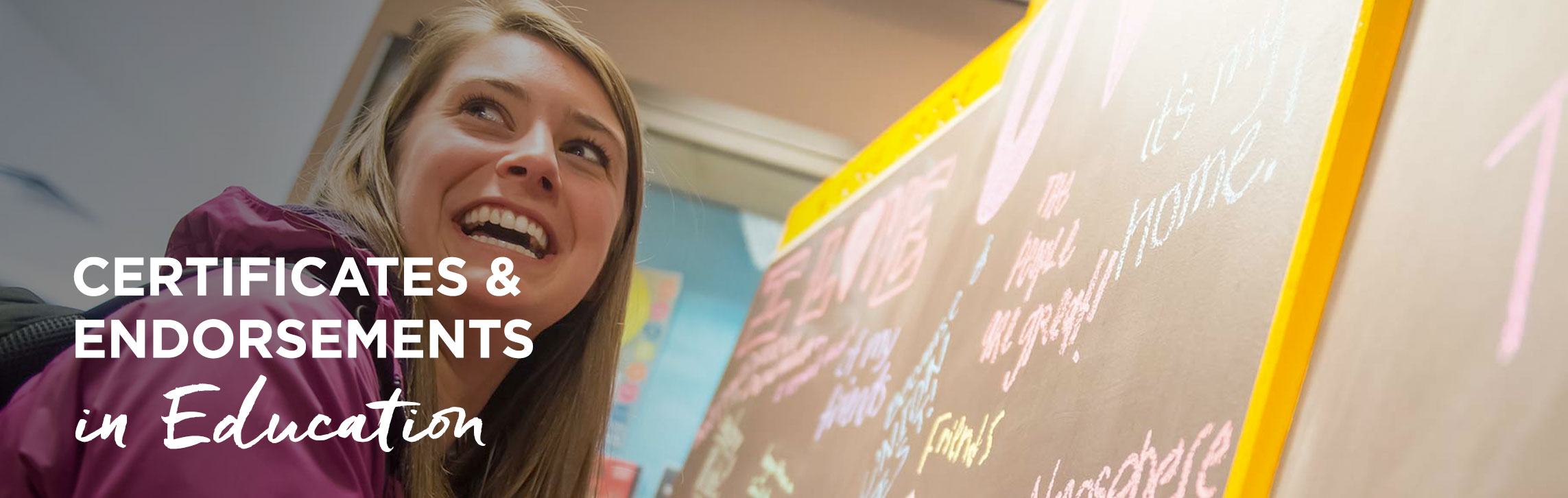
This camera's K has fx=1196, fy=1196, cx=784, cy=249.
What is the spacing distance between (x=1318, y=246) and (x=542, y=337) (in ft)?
2.50

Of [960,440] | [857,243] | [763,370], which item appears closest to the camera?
[960,440]

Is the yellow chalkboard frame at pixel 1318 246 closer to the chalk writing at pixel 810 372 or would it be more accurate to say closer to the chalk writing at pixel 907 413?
the chalk writing at pixel 907 413

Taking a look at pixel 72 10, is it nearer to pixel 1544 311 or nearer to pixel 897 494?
pixel 897 494

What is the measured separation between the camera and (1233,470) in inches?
32.9

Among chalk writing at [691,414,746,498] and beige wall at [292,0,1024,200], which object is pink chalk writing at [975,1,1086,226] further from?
beige wall at [292,0,1024,200]

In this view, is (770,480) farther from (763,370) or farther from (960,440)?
(960,440)

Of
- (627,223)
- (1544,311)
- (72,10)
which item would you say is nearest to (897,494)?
(627,223)

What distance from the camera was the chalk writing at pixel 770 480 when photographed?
80.7 inches

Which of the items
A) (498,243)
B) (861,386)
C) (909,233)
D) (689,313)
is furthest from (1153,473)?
(689,313)

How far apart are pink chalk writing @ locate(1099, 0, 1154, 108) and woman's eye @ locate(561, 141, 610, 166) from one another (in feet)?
2.02

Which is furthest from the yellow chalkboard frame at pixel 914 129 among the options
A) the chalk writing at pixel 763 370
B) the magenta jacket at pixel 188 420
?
the magenta jacket at pixel 188 420

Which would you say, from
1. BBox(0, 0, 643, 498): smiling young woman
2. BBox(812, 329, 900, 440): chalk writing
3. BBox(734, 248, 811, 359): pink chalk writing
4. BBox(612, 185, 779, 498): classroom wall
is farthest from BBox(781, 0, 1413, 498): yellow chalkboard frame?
BBox(612, 185, 779, 498): classroom wall

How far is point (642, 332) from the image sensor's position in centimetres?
386

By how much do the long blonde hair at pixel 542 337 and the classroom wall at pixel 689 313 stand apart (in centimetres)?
249
